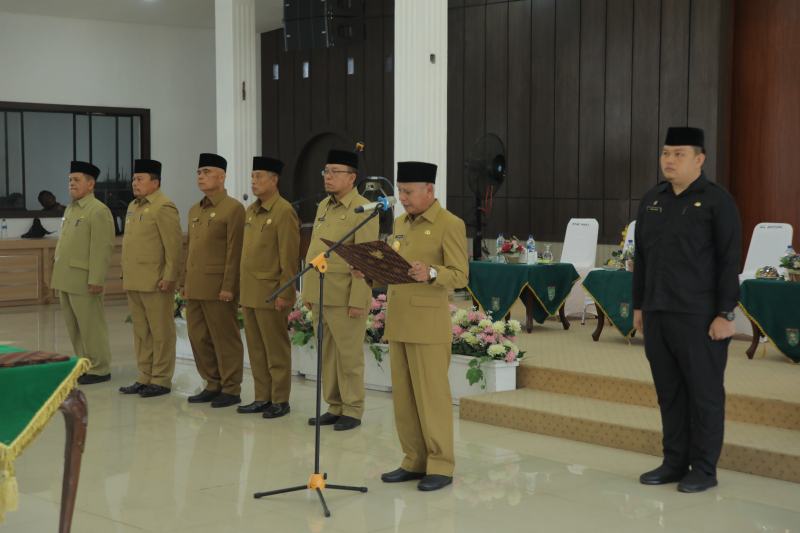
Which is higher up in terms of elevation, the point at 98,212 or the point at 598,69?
the point at 598,69

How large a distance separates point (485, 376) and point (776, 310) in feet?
6.59

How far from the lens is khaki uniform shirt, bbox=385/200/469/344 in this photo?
4.96m

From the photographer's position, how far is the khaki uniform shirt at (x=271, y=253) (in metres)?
6.68

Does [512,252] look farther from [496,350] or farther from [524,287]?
[496,350]

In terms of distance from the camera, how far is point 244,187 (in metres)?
11.8

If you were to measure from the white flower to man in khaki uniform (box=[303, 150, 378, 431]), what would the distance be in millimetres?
987

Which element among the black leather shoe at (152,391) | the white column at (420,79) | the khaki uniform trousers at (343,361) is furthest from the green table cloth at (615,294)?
the black leather shoe at (152,391)

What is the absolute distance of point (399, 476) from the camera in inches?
203

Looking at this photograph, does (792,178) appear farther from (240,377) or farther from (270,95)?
(270,95)

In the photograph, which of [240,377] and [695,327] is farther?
[240,377]

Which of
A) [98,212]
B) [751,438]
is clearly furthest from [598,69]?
[751,438]

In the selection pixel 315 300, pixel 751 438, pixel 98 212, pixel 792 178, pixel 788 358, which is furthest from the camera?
pixel 792 178

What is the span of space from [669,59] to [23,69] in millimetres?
8707

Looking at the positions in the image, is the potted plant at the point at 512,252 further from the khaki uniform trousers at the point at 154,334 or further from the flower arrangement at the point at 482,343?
the khaki uniform trousers at the point at 154,334
